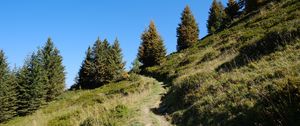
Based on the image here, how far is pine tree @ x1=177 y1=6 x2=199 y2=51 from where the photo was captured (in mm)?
59656

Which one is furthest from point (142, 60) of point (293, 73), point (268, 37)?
point (293, 73)

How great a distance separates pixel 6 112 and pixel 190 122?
3271 centimetres

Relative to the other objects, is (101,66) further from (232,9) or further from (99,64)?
(232,9)

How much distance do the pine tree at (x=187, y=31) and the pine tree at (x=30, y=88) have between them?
94.8 feet

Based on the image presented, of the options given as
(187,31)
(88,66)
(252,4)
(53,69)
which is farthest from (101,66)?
(252,4)

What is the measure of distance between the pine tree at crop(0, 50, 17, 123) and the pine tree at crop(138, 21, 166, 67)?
75.2 feet

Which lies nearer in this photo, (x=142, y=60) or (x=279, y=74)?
(x=279, y=74)

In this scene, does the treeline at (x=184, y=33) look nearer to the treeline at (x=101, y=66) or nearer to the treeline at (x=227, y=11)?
the treeline at (x=227, y=11)

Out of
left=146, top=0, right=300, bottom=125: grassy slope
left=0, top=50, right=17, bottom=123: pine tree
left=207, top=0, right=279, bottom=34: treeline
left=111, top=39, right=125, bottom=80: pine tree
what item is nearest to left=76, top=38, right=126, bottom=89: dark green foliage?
left=111, top=39, right=125, bottom=80: pine tree

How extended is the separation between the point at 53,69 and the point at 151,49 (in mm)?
18258

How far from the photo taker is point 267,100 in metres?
7.60

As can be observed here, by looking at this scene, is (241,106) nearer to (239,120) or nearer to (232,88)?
(239,120)

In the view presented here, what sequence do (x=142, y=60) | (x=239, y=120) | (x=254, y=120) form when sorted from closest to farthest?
1. (x=254, y=120)
2. (x=239, y=120)
3. (x=142, y=60)

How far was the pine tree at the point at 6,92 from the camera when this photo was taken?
36.2 metres
